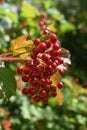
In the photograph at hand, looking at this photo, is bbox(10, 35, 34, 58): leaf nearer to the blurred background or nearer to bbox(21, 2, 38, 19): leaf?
the blurred background

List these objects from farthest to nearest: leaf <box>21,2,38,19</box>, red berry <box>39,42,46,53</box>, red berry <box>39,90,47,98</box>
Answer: leaf <box>21,2,38,19</box> → red berry <box>39,90,47,98</box> → red berry <box>39,42,46,53</box>

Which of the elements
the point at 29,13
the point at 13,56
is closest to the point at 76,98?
the point at 29,13

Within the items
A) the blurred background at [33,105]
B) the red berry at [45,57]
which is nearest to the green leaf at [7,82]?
the red berry at [45,57]

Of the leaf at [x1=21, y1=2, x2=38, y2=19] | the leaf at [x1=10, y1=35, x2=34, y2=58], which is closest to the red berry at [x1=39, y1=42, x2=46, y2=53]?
the leaf at [x1=10, y1=35, x2=34, y2=58]

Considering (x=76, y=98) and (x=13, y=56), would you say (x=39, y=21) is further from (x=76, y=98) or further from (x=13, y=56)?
(x=13, y=56)

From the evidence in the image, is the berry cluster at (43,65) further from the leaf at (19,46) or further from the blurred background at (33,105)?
the blurred background at (33,105)
